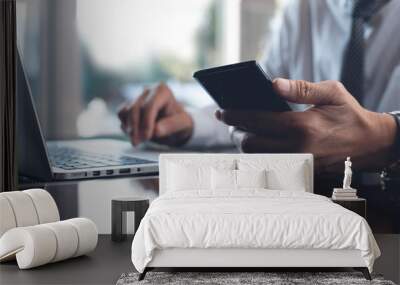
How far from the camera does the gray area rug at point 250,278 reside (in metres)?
4.97

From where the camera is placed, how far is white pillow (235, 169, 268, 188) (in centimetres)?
662

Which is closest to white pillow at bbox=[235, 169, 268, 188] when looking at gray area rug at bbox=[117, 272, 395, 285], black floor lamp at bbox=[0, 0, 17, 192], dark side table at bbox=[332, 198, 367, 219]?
dark side table at bbox=[332, 198, 367, 219]

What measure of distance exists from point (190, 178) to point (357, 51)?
2.30 metres

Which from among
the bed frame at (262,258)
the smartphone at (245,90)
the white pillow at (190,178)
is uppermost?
the smartphone at (245,90)

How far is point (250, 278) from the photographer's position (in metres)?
5.07

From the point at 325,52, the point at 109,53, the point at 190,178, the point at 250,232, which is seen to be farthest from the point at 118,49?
the point at 250,232

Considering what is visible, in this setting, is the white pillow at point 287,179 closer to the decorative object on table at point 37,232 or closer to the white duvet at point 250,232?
the white duvet at point 250,232

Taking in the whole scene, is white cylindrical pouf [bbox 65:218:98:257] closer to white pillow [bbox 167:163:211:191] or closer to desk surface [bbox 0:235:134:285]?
Result: desk surface [bbox 0:235:134:285]

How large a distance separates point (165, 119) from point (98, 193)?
1.10 m

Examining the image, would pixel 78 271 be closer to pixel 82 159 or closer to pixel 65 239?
pixel 65 239

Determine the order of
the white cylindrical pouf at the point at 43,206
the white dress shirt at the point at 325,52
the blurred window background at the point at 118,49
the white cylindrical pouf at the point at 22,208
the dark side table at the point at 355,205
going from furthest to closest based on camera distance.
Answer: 1. the blurred window background at the point at 118,49
2. the white dress shirt at the point at 325,52
3. the dark side table at the point at 355,205
4. the white cylindrical pouf at the point at 43,206
5. the white cylindrical pouf at the point at 22,208

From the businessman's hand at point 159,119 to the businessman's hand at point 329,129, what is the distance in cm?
79

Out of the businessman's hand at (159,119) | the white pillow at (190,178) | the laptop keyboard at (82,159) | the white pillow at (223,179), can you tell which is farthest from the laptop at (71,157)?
the white pillow at (223,179)

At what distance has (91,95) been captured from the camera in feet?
24.7
